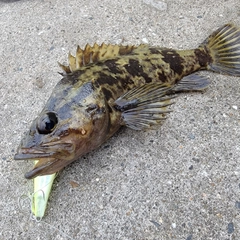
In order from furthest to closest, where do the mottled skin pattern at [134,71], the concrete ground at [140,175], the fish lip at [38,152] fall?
the mottled skin pattern at [134,71]
the concrete ground at [140,175]
the fish lip at [38,152]

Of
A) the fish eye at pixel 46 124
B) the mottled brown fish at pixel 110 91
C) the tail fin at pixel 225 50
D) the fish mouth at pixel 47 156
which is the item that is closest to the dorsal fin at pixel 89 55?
the mottled brown fish at pixel 110 91

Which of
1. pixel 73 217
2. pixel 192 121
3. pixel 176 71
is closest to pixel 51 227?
pixel 73 217

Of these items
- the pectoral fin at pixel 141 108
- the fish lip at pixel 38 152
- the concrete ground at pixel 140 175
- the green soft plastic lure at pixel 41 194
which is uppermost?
the fish lip at pixel 38 152

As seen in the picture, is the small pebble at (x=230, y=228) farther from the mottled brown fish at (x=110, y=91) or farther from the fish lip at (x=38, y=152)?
the fish lip at (x=38, y=152)

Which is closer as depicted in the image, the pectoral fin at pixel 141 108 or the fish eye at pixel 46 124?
the fish eye at pixel 46 124

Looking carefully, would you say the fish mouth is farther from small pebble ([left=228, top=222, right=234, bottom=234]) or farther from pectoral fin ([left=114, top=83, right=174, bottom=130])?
small pebble ([left=228, top=222, right=234, bottom=234])

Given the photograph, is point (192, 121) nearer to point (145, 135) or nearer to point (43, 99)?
point (145, 135)

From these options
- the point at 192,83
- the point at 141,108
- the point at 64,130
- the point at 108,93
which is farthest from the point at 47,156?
the point at 192,83
